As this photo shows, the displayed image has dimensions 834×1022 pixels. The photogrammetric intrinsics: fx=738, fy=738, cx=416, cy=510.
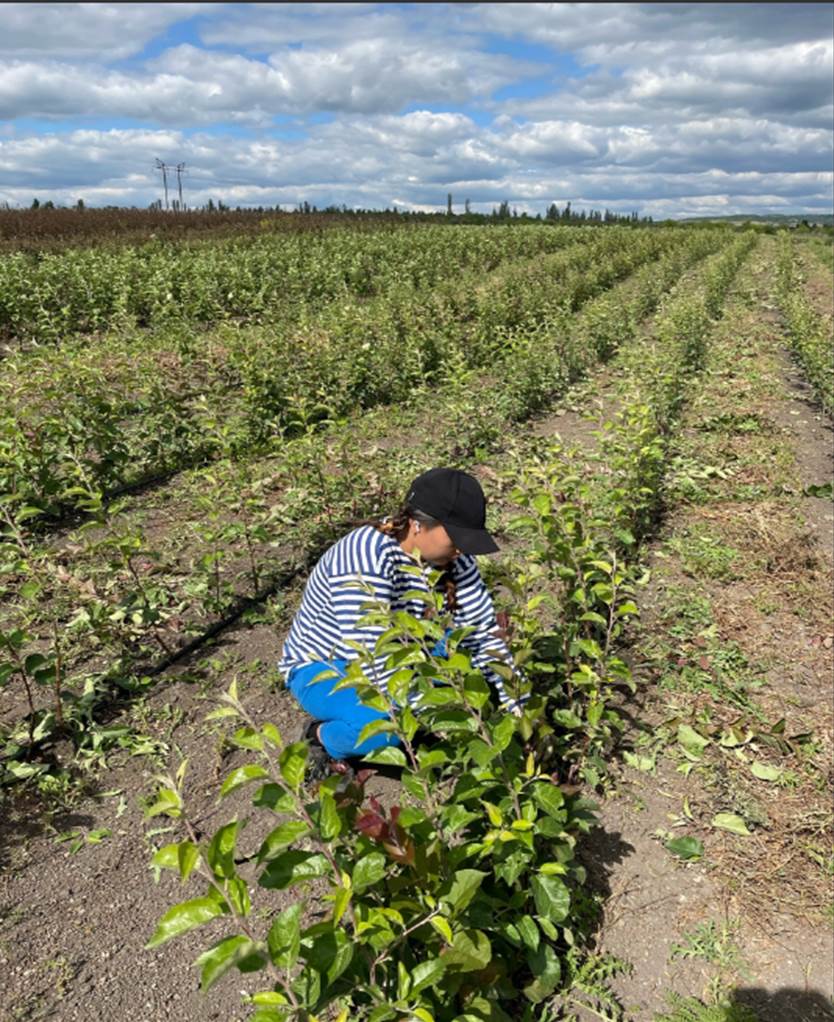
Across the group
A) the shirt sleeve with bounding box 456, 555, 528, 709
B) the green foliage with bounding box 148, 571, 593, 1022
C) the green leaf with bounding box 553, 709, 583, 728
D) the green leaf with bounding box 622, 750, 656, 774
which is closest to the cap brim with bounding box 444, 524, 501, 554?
the shirt sleeve with bounding box 456, 555, 528, 709

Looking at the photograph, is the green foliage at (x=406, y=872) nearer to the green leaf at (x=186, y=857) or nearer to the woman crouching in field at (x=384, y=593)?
the green leaf at (x=186, y=857)

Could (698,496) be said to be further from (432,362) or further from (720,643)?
(432,362)

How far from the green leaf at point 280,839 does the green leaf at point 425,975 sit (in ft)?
1.29

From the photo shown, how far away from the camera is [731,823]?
2.71 m

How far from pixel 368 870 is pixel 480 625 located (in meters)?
1.34

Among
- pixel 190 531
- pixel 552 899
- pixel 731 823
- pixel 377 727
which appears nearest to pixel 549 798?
pixel 552 899

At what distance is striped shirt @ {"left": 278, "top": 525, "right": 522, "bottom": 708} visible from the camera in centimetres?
257

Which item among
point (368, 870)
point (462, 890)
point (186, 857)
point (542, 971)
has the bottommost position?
point (542, 971)

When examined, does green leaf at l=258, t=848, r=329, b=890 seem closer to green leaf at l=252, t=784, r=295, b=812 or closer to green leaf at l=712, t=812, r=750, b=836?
green leaf at l=252, t=784, r=295, b=812

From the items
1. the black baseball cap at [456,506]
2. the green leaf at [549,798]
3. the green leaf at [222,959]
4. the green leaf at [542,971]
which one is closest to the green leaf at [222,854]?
the green leaf at [222,959]

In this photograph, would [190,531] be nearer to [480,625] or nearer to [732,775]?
[480,625]

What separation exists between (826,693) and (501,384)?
468cm

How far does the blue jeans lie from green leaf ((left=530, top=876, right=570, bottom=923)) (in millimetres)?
876

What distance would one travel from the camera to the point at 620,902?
8.04 feet
